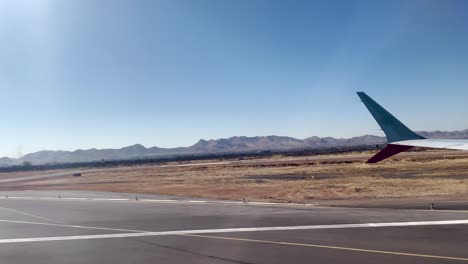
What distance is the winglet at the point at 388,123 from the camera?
2117 cm

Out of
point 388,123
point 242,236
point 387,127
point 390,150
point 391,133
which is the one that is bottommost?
point 242,236

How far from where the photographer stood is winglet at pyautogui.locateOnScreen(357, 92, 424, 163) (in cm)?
2106

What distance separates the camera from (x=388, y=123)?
2142cm

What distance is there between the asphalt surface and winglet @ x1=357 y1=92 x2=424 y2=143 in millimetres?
4118

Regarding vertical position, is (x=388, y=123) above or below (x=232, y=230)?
above

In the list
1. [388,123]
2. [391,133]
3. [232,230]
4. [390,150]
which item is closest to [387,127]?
[388,123]

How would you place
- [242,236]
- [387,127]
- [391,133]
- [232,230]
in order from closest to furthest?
1. [242,236]
2. [232,230]
3. [387,127]
4. [391,133]

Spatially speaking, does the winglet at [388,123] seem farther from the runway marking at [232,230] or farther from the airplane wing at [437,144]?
the runway marking at [232,230]

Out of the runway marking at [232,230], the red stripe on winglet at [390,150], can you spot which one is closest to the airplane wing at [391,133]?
the red stripe on winglet at [390,150]

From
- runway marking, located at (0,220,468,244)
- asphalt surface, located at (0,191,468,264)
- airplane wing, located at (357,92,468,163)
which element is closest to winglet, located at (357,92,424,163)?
airplane wing, located at (357,92,468,163)

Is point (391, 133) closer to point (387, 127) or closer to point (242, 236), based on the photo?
point (387, 127)

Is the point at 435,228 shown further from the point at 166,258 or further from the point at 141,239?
the point at 141,239

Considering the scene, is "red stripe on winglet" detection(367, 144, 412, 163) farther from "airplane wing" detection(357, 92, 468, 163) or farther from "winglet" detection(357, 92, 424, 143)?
"winglet" detection(357, 92, 424, 143)

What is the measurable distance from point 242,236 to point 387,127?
1079 cm
